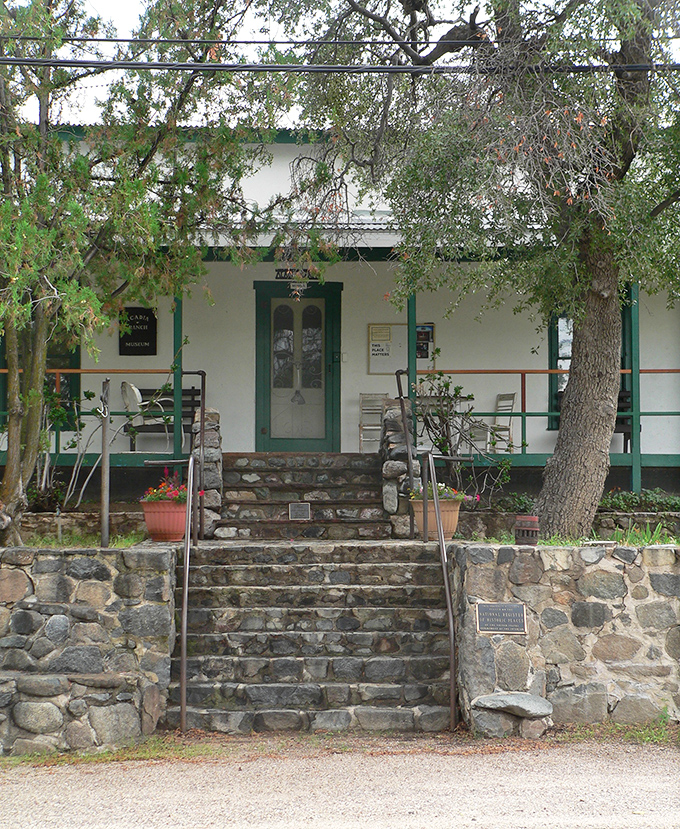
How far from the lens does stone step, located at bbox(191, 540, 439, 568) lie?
23.6 feet

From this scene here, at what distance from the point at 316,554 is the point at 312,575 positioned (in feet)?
1.12

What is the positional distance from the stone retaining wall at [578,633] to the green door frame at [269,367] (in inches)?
203

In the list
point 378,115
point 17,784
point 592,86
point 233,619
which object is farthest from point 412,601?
point 378,115

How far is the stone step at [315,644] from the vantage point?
250 inches

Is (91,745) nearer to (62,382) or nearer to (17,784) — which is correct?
(17,784)

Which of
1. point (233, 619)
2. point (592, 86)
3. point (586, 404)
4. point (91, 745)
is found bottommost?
point (91, 745)

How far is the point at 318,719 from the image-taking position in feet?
19.3

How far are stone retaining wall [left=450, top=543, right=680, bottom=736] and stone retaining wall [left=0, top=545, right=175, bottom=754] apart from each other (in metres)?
2.15

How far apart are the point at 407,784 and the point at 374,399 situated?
21.4 ft

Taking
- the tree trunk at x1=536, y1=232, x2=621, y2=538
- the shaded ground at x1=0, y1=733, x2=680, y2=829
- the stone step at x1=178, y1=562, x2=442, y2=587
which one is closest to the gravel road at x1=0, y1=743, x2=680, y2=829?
the shaded ground at x1=0, y1=733, x2=680, y2=829

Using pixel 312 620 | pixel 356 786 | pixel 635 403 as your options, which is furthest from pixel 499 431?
pixel 356 786

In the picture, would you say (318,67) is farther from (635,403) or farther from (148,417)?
(635,403)

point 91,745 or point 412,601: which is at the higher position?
point 412,601

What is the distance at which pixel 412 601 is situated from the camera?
22.2ft
